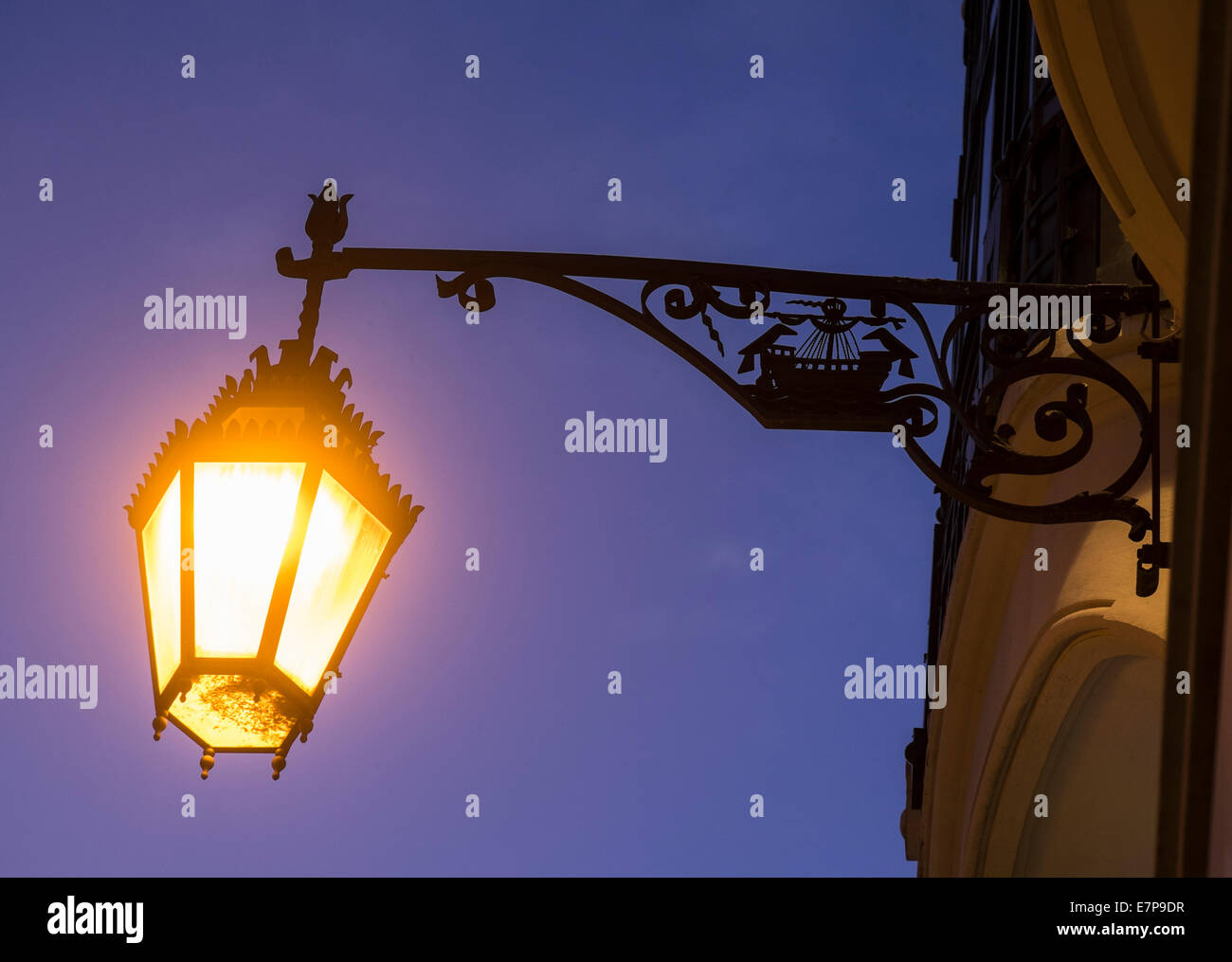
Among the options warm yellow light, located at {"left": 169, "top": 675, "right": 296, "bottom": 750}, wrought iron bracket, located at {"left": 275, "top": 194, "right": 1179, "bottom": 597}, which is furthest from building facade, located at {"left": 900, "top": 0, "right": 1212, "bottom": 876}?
warm yellow light, located at {"left": 169, "top": 675, "right": 296, "bottom": 750}

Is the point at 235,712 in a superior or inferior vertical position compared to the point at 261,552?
inferior

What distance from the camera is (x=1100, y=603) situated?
5.84 meters

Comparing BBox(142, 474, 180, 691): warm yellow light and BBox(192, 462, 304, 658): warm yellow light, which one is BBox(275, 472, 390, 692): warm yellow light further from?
BBox(142, 474, 180, 691): warm yellow light

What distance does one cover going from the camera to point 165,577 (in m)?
3.02

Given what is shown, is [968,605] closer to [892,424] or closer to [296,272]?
[892,424]

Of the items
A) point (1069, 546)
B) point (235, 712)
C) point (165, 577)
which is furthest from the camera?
point (1069, 546)

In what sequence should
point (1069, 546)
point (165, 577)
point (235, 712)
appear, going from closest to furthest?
point (235, 712)
point (165, 577)
point (1069, 546)

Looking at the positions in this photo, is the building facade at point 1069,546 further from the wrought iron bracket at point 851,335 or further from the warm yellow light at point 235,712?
the warm yellow light at point 235,712

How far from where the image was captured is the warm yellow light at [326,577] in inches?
116

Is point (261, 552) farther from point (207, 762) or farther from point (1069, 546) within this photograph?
point (1069, 546)

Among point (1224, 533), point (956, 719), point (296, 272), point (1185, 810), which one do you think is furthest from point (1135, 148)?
point (956, 719)

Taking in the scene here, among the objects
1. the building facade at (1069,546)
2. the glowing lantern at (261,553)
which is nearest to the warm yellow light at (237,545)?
the glowing lantern at (261,553)

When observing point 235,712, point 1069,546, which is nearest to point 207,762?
point 235,712

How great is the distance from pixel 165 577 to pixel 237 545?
8.0 inches
